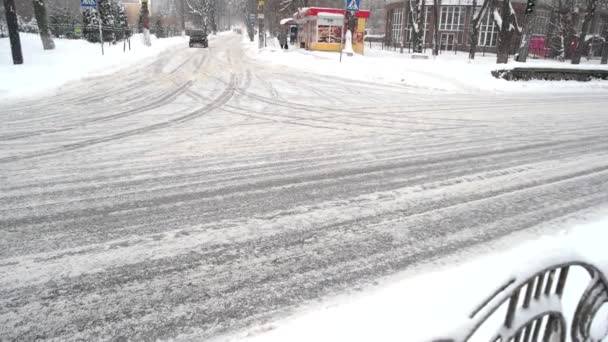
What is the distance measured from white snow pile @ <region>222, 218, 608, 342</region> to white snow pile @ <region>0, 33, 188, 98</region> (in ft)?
41.6

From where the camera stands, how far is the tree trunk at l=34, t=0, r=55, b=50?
21.3m

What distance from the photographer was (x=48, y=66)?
17.6 m

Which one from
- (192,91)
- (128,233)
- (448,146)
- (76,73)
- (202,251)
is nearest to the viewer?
(202,251)

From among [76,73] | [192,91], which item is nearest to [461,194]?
[192,91]

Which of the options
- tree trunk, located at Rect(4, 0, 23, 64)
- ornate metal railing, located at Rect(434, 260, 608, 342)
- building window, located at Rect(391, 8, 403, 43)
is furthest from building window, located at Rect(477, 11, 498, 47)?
ornate metal railing, located at Rect(434, 260, 608, 342)

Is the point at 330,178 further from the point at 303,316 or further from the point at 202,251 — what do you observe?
the point at 303,316

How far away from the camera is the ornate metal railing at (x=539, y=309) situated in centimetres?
189

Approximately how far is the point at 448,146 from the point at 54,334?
693 cm

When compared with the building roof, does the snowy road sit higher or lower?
lower

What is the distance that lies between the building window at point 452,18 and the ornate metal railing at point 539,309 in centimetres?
5158

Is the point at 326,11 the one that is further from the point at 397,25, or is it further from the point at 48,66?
the point at 397,25

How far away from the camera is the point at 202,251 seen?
12.5 ft

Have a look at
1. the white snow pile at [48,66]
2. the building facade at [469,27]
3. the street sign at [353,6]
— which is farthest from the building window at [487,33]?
the white snow pile at [48,66]

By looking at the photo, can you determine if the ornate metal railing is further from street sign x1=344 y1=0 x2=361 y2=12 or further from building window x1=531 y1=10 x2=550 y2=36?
building window x1=531 y1=10 x2=550 y2=36
